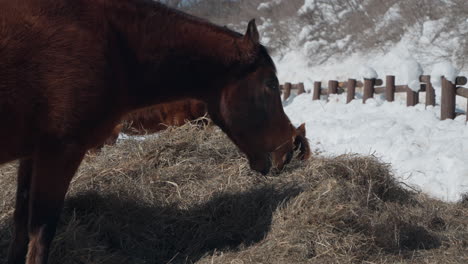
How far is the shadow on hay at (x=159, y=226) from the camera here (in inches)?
173

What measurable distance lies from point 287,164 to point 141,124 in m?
2.67

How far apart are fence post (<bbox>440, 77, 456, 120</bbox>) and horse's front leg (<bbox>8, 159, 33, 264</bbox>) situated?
962cm

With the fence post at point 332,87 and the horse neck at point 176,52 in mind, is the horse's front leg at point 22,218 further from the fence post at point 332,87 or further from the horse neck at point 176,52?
the fence post at point 332,87

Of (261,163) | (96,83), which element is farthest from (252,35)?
(96,83)

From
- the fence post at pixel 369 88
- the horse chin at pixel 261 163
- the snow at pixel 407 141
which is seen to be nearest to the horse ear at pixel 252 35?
the horse chin at pixel 261 163

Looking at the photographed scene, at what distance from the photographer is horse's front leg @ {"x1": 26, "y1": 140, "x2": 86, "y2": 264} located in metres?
3.76

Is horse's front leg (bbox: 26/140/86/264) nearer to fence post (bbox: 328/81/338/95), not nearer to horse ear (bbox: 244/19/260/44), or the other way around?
horse ear (bbox: 244/19/260/44)

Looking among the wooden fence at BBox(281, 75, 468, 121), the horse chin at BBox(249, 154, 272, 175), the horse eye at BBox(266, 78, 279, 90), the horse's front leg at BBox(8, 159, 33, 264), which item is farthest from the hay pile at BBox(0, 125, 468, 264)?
the wooden fence at BBox(281, 75, 468, 121)

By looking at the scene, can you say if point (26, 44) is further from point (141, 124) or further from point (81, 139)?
point (141, 124)

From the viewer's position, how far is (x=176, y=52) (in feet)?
14.3

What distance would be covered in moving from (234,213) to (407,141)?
5495 mm

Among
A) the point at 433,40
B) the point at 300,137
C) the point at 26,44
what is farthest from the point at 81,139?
the point at 433,40

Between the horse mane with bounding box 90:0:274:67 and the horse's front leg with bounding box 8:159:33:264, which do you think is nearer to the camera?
the horse's front leg with bounding box 8:159:33:264

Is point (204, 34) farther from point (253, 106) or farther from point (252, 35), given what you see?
point (253, 106)
